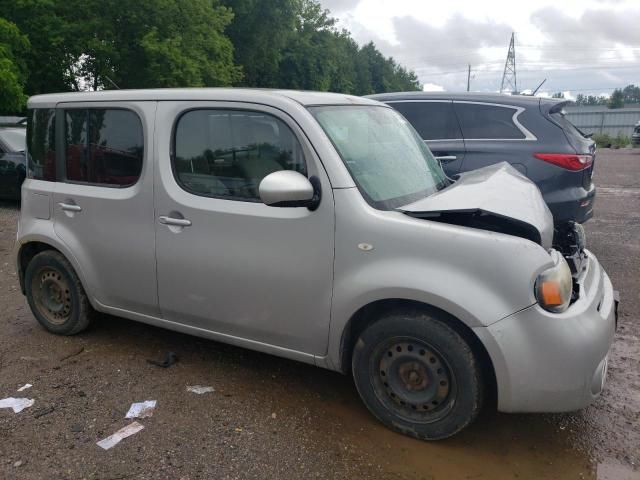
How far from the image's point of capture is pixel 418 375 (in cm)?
303

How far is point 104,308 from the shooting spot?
4164 mm

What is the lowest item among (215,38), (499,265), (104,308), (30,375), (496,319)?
(30,375)

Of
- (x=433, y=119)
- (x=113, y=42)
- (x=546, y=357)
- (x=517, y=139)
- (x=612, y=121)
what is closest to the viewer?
(x=546, y=357)

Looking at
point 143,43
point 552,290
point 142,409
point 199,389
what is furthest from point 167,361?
point 143,43

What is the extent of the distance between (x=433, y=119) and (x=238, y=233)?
3.94m

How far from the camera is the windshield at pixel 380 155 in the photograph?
3225 mm

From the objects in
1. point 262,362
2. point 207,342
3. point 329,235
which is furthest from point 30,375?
point 329,235

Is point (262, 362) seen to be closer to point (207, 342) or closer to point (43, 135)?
point (207, 342)

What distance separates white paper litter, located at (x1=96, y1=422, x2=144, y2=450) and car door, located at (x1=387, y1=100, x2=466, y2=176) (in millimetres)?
4317

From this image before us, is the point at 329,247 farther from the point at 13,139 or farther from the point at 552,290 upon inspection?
the point at 13,139

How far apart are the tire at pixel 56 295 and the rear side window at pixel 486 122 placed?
4.37m

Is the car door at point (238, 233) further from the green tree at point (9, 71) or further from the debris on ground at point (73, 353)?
the green tree at point (9, 71)

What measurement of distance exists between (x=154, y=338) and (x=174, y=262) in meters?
1.15

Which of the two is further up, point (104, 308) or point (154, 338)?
point (104, 308)
